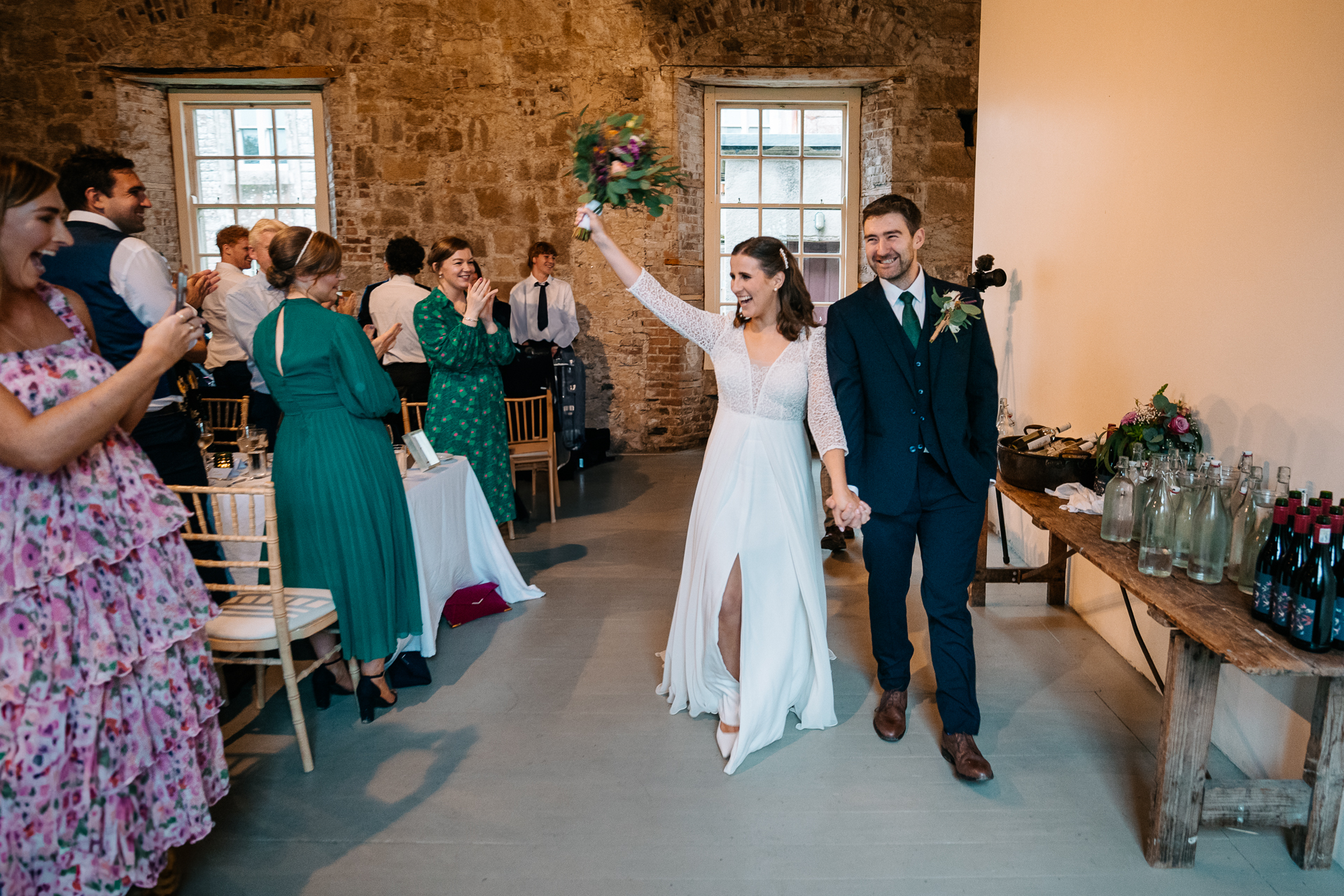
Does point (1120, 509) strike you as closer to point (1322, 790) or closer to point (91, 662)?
point (1322, 790)

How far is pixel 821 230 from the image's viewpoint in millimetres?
8328

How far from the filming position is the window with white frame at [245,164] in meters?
7.96

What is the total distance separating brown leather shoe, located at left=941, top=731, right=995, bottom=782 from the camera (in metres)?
2.62

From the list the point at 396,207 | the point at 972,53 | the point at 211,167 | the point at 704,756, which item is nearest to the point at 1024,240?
the point at 704,756

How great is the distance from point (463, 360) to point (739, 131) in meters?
4.86

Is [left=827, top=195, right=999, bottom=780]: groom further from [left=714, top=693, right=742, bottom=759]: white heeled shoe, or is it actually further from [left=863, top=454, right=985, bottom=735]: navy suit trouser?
[left=714, top=693, right=742, bottom=759]: white heeled shoe

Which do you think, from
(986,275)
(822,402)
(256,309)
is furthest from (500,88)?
(822,402)

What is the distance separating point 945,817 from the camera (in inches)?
97.0

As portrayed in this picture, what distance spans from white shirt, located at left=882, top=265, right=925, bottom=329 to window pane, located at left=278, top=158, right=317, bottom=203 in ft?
22.8

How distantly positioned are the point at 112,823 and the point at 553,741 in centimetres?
136

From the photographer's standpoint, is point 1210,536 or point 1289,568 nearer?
point 1289,568

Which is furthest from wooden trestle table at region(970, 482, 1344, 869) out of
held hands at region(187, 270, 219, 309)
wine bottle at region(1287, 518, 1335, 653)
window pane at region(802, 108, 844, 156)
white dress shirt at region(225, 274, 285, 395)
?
window pane at region(802, 108, 844, 156)

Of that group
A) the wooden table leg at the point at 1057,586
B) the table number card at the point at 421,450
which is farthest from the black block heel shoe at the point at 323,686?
the wooden table leg at the point at 1057,586

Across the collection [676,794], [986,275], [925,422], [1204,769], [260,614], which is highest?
[986,275]
